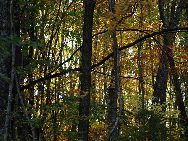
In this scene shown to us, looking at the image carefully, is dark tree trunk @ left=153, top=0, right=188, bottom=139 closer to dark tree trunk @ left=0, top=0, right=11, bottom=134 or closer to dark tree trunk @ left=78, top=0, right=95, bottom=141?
dark tree trunk @ left=78, top=0, right=95, bottom=141

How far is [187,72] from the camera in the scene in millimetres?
23172

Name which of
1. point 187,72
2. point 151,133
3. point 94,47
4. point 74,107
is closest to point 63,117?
point 74,107

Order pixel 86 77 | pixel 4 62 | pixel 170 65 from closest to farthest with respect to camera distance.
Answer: pixel 4 62, pixel 86 77, pixel 170 65

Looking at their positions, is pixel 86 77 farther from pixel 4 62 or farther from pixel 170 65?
pixel 170 65

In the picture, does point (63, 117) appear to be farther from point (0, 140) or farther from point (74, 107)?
point (0, 140)

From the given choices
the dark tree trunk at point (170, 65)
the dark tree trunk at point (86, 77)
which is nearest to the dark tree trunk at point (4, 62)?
the dark tree trunk at point (86, 77)

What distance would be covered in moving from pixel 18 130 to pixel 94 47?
1293cm

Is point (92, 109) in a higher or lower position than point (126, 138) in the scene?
higher

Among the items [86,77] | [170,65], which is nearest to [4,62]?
[86,77]

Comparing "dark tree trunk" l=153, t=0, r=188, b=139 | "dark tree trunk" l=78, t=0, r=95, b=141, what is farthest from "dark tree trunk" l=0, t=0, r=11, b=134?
"dark tree trunk" l=153, t=0, r=188, b=139

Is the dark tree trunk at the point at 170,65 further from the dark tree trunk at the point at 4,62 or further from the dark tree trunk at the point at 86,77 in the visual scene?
the dark tree trunk at the point at 4,62

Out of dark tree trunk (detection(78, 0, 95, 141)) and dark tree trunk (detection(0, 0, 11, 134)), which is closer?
dark tree trunk (detection(0, 0, 11, 134))

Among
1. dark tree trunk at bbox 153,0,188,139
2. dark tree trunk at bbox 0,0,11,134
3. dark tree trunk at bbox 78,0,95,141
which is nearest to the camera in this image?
dark tree trunk at bbox 0,0,11,134

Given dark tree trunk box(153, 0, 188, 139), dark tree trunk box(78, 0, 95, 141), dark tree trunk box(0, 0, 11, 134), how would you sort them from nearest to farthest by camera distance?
dark tree trunk box(0, 0, 11, 134)
dark tree trunk box(78, 0, 95, 141)
dark tree trunk box(153, 0, 188, 139)
